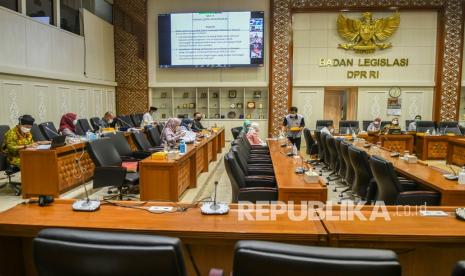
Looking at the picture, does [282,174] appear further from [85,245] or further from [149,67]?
[149,67]

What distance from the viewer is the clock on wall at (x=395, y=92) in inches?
477

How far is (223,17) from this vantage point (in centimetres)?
1204

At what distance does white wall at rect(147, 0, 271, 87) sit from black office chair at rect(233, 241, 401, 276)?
11613 millimetres

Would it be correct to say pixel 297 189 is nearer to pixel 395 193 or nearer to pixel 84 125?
pixel 395 193

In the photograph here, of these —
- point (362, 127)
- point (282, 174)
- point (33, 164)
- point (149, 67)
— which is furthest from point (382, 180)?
point (149, 67)

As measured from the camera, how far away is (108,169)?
4.27 meters

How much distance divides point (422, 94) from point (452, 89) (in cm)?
94

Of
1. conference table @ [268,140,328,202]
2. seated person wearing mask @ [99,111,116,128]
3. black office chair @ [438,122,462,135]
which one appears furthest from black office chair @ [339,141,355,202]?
seated person wearing mask @ [99,111,116,128]

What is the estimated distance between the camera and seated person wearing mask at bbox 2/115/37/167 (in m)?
5.28

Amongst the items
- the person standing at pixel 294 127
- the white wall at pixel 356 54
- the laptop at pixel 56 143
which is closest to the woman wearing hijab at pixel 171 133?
the laptop at pixel 56 143

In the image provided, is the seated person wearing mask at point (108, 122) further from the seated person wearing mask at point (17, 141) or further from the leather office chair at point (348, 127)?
the leather office chair at point (348, 127)

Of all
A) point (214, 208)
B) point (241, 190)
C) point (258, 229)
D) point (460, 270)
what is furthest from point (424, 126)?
point (460, 270)

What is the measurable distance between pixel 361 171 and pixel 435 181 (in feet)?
3.26

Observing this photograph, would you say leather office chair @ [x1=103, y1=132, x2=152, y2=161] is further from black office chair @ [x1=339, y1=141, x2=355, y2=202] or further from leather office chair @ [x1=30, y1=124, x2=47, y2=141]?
black office chair @ [x1=339, y1=141, x2=355, y2=202]
